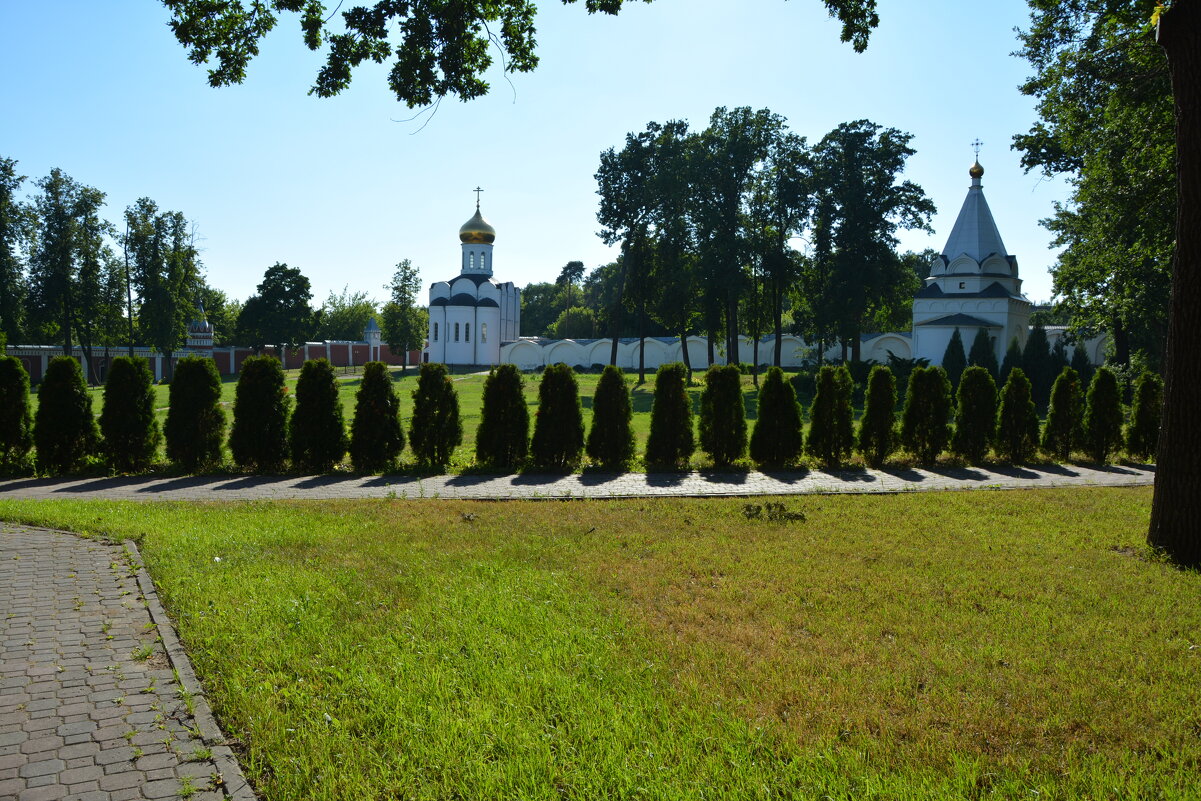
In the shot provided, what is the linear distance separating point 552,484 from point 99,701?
301 inches

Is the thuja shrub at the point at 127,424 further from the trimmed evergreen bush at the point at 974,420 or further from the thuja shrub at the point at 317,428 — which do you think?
the trimmed evergreen bush at the point at 974,420

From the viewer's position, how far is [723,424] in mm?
13273

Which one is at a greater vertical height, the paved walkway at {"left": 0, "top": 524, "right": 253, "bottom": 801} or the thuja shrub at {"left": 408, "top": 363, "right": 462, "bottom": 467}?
the thuja shrub at {"left": 408, "top": 363, "right": 462, "bottom": 467}

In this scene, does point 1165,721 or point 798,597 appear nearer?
point 1165,721

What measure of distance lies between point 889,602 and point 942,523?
3.28 m

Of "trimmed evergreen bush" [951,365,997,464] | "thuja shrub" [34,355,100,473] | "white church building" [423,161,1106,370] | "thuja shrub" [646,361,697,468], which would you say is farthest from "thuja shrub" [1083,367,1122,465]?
"thuja shrub" [34,355,100,473]

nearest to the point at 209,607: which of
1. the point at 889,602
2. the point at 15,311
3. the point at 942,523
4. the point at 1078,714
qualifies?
the point at 889,602

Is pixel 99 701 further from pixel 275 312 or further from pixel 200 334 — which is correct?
pixel 200 334

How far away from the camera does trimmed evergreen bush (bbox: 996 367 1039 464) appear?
14.0 m

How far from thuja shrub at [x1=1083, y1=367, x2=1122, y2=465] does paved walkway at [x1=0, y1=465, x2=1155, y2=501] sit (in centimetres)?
130

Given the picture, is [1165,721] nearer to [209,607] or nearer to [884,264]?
[209,607]

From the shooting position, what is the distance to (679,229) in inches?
1555

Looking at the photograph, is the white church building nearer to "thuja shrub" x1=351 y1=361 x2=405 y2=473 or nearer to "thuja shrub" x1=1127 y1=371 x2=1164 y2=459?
"thuja shrub" x1=351 y1=361 x2=405 y2=473

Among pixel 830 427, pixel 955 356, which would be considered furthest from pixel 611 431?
pixel 955 356
